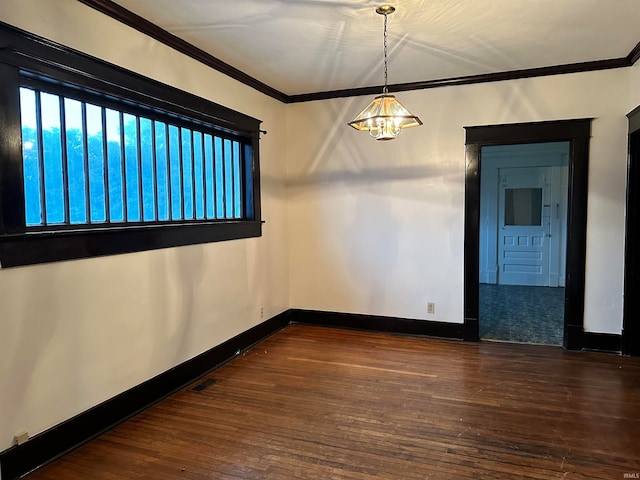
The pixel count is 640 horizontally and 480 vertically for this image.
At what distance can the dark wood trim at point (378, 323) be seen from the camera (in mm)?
4555

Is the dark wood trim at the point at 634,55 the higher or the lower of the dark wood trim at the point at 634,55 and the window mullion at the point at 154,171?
the higher

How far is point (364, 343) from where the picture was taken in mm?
4461

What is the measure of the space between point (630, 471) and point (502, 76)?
343 centimetres

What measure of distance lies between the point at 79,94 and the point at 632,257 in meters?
4.63

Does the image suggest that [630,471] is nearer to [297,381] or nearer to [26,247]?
[297,381]

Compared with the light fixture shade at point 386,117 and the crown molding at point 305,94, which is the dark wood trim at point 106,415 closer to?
the light fixture shade at point 386,117

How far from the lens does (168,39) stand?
317 centimetres

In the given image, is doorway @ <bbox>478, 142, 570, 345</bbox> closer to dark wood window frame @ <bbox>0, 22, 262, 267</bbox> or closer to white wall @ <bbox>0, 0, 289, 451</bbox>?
white wall @ <bbox>0, 0, 289, 451</bbox>

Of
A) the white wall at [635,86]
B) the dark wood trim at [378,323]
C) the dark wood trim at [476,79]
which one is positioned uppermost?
the dark wood trim at [476,79]

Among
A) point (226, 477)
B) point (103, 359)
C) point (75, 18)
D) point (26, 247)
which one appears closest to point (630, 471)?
point (226, 477)

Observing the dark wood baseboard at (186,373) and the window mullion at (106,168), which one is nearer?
the dark wood baseboard at (186,373)

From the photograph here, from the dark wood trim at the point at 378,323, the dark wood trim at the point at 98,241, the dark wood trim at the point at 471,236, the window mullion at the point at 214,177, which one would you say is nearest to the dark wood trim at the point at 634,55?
the dark wood trim at the point at 471,236

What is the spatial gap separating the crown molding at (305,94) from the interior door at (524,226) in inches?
150

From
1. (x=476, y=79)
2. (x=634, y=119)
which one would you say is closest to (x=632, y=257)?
(x=634, y=119)
